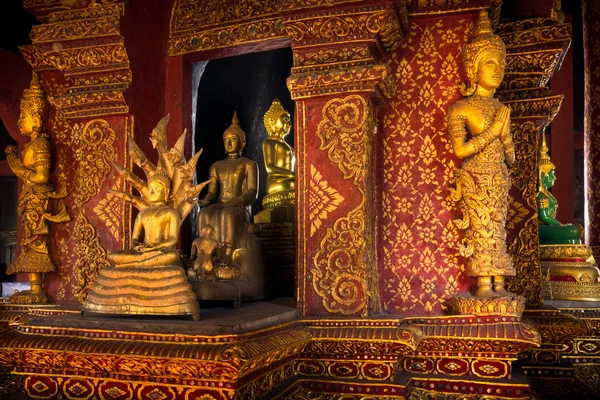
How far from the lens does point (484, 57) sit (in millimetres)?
4043

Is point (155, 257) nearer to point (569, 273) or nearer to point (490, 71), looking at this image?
point (490, 71)

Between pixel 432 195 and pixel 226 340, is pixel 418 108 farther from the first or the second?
pixel 226 340

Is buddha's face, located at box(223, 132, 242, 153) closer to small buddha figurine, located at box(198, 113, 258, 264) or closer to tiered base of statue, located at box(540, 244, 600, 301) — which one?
small buddha figurine, located at box(198, 113, 258, 264)

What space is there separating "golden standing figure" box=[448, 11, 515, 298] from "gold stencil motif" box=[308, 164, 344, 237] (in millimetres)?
841

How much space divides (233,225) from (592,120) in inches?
242

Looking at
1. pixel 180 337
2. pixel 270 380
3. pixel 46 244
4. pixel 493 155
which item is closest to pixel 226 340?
pixel 180 337

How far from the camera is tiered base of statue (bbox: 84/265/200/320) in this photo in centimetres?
344

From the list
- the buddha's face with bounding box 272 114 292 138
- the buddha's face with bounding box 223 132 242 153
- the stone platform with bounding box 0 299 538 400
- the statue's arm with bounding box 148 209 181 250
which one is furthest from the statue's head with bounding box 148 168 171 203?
the buddha's face with bounding box 272 114 292 138

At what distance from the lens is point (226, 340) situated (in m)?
3.13

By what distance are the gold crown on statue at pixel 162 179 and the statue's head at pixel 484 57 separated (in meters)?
2.17

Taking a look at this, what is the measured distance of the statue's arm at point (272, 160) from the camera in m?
5.76

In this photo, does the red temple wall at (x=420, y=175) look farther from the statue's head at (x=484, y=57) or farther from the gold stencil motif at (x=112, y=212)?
the gold stencil motif at (x=112, y=212)

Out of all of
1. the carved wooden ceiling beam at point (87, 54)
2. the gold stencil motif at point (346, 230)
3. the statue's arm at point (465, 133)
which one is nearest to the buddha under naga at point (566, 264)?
the statue's arm at point (465, 133)

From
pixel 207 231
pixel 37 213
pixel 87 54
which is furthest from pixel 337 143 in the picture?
pixel 37 213
